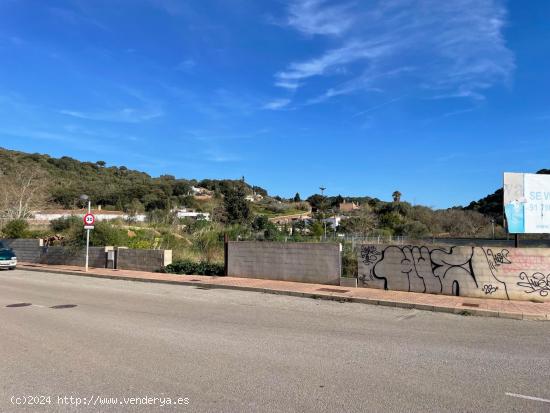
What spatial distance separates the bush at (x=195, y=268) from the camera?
21.8m

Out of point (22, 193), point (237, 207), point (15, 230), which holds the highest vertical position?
point (22, 193)

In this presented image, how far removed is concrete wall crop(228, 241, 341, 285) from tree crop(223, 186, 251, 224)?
36194mm

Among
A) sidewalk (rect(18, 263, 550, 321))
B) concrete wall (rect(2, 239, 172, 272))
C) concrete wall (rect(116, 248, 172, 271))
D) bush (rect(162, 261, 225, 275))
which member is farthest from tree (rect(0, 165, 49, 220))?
sidewalk (rect(18, 263, 550, 321))

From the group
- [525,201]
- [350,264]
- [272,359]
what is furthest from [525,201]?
[272,359]

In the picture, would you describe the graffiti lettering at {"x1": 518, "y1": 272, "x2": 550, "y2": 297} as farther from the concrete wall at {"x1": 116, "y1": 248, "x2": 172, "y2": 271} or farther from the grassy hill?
the grassy hill

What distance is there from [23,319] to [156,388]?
688cm

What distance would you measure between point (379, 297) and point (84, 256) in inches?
791

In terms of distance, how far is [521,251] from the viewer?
14.0m

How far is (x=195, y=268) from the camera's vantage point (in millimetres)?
22484

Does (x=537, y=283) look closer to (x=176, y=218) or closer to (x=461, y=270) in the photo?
(x=461, y=270)

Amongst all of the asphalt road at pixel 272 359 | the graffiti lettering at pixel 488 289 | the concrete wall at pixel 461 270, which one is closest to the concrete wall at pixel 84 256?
the asphalt road at pixel 272 359

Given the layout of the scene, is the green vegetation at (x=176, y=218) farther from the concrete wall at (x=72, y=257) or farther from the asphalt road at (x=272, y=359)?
the asphalt road at (x=272, y=359)

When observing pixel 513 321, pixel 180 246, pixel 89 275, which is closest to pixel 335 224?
pixel 180 246

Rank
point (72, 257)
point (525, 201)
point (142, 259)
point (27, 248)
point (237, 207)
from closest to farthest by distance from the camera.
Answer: point (525, 201) < point (142, 259) < point (72, 257) < point (27, 248) < point (237, 207)
